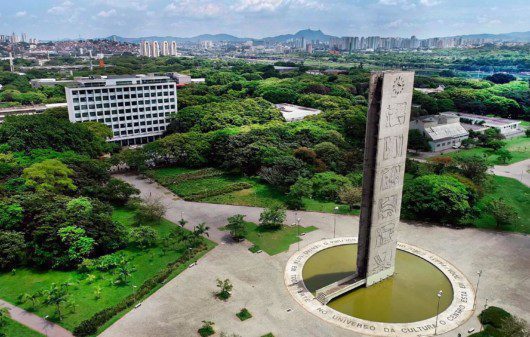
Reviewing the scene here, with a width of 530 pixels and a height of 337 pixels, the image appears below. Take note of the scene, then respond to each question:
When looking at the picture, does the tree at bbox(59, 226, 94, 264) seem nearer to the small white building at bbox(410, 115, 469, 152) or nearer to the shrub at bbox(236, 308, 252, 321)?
the shrub at bbox(236, 308, 252, 321)

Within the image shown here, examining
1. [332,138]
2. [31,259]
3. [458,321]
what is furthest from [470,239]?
[31,259]

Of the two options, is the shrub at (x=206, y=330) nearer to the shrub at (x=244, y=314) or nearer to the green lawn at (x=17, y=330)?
the shrub at (x=244, y=314)

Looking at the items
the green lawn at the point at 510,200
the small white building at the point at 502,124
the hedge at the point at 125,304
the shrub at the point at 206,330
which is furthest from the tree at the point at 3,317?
the small white building at the point at 502,124

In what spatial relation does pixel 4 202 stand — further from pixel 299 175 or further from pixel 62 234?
pixel 299 175

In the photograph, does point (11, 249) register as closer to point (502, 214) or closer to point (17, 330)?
point (17, 330)

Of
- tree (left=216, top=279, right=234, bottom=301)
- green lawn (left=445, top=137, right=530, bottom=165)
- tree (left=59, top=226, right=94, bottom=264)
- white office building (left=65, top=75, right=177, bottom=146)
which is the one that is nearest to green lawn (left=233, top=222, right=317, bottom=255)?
tree (left=216, top=279, right=234, bottom=301)

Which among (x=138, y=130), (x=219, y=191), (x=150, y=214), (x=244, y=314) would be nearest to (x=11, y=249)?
(x=150, y=214)
